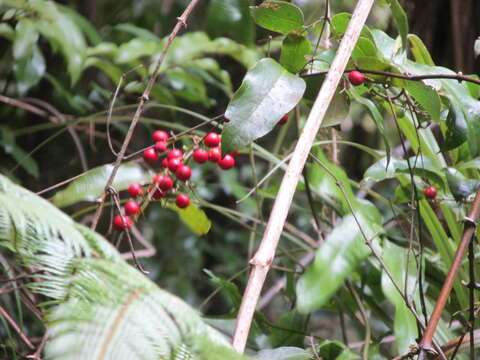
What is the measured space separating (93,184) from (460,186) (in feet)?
1.87

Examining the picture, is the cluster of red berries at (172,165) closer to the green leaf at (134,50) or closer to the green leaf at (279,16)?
the green leaf at (279,16)

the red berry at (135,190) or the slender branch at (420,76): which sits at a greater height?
the slender branch at (420,76)

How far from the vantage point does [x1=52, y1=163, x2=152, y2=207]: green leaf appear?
97 cm

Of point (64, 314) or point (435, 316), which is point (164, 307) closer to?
point (64, 314)

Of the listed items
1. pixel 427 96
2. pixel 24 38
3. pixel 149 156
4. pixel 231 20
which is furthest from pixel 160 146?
pixel 231 20

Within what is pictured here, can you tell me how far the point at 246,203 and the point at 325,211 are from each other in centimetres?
50

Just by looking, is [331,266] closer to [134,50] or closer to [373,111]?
[373,111]

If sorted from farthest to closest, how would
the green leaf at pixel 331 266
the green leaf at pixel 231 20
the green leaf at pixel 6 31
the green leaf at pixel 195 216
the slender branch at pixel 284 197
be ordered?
the green leaf at pixel 231 20
the green leaf at pixel 6 31
the green leaf at pixel 195 216
the green leaf at pixel 331 266
the slender branch at pixel 284 197

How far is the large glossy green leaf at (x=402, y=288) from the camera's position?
720 mm

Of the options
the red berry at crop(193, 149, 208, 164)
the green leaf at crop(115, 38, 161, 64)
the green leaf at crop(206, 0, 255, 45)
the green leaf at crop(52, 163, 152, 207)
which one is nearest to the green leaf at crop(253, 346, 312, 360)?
the red berry at crop(193, 149, 208, 164)

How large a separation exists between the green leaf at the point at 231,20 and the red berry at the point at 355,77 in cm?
89

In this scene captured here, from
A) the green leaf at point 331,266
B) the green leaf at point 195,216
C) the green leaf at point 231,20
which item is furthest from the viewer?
the green leaf at point 231,20

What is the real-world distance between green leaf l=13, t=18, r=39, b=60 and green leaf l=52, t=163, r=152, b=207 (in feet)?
1.29

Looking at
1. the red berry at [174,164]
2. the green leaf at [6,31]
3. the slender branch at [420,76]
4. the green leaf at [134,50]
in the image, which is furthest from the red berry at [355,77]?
the green leaf at [6,31]
